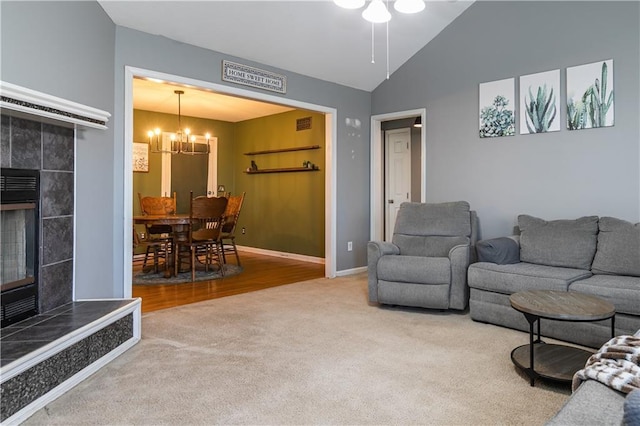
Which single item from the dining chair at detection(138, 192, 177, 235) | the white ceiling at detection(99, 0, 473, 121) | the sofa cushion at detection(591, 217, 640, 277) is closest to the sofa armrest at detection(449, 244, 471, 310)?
the sofa cushion at detection(591, 217, 640, 277)

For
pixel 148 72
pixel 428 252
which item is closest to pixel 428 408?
pixel 428 252

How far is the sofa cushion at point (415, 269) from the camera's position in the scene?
354 cm

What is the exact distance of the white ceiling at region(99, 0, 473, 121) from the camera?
339 centimetres

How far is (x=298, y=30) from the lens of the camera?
13.1 ft

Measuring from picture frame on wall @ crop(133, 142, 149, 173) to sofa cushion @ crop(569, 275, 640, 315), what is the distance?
6.14m

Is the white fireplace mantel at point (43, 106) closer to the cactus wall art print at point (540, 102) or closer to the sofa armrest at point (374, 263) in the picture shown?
the sofa armrest at point (374, 263)

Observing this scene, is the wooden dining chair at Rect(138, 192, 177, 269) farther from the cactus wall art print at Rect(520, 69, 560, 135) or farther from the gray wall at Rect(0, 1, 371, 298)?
the cactus wall art print at Rect(520, 69, 560, 135)

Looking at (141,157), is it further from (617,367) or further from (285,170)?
(617,367)

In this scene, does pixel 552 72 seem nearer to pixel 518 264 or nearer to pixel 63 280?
pixel 518 264

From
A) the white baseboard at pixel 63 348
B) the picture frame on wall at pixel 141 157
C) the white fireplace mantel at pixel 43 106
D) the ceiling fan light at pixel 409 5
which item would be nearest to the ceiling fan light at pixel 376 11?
the ceiling fan light at pixel 409 5

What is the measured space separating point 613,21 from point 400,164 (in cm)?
311

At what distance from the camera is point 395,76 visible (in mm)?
5117

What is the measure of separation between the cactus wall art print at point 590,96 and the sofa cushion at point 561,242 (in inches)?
35.1

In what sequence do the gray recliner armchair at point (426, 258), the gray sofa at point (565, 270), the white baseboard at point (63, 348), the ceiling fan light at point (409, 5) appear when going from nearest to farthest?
the white baseboard at point (63, 348) < the gray sofa at point (565, 270) < the ceiling fan light at point (409, 5) < the gray recliner armchair at point (426, 258)
